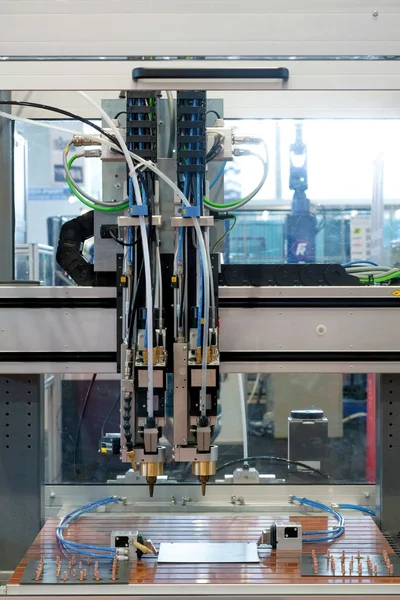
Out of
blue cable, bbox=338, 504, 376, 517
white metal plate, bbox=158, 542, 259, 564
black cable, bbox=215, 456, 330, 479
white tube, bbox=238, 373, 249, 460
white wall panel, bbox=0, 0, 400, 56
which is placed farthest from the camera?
white tube, bbox=238, 373, 249, 460

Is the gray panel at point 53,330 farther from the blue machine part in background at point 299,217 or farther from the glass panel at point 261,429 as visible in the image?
the blue machine part in background at point 299,217

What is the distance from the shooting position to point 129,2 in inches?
53.1

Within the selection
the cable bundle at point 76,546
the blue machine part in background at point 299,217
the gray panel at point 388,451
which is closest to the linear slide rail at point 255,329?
the gray panel at point 388,451

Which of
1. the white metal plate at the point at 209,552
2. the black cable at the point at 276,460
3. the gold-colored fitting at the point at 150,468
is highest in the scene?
the gold-colored fitting at the point at 150,468

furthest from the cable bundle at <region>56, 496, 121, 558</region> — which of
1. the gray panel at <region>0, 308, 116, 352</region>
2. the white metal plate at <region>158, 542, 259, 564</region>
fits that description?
the gray panel at <region>0, 308, 116, 352</region>

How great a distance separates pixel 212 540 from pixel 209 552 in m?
0.11

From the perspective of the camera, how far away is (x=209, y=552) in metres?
1.65

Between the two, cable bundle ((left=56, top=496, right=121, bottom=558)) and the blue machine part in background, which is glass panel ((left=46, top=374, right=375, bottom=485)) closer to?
cable bundle ((left=56, top=496, right=121, bottom=558))

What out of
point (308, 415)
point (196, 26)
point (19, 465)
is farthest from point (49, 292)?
point (308, 415)

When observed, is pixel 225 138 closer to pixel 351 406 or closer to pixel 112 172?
pixel 112 172

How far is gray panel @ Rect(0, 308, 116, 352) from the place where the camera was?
180 cm

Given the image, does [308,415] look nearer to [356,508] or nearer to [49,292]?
[356,508]

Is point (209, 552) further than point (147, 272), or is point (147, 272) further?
point (209, 552)

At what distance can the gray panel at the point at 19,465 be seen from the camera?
1.84 m
